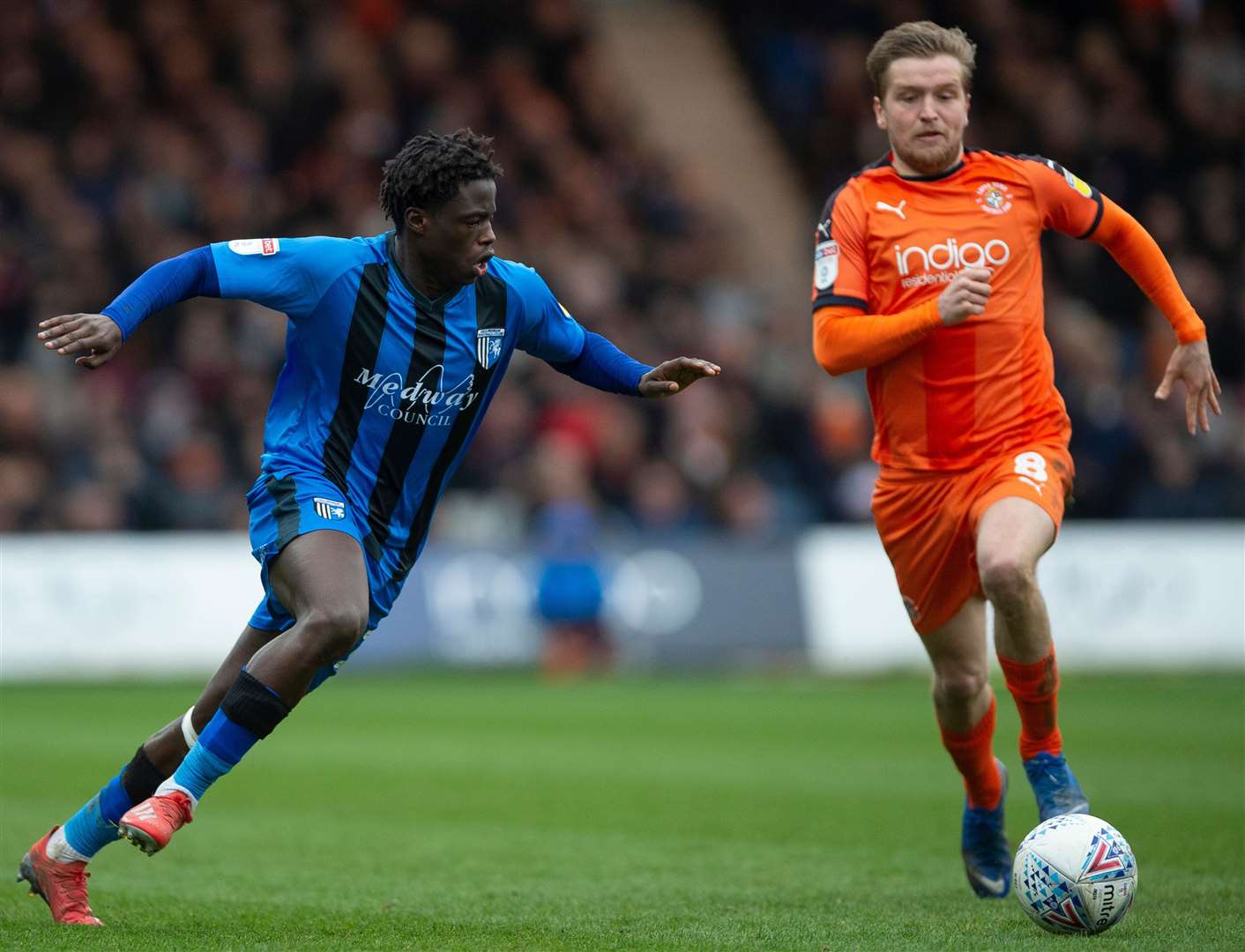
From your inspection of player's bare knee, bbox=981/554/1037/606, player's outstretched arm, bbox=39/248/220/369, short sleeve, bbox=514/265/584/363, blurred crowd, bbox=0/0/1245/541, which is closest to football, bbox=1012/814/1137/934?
player's bare knee, bbox=981/554/1037/606

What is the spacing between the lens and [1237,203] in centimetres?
2173

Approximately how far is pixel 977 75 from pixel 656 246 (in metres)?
5.77

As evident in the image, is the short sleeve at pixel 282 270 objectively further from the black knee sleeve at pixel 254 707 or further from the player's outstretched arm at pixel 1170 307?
the player's outstretched arm at pixel 1170 307

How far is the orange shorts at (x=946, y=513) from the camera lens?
5984 mm

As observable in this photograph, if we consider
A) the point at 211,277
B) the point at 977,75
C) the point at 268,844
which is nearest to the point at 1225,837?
the point at 268,844

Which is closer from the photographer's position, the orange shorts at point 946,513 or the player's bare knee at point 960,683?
the orange shorts at point 946,513

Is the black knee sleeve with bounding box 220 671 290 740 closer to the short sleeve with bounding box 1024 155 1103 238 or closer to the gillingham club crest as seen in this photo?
the gillingham club crest

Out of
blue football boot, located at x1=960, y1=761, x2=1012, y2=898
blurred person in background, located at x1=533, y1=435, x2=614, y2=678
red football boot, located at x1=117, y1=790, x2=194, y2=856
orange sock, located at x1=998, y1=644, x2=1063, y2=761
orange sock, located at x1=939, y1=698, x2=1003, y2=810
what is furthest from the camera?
blurred person in background, located at x1=533, y1=435, x2=614, y2=678

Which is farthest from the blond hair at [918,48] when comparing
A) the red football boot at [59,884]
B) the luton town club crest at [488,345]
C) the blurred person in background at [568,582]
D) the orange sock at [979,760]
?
the blurred person in background at [568,582]

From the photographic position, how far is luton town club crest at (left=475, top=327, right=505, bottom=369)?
588cm

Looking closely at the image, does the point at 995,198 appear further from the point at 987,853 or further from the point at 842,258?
the point at 987,853

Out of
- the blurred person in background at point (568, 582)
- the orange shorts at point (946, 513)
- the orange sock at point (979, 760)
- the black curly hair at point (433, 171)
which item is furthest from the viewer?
the blurred person in background at point (568, 582)

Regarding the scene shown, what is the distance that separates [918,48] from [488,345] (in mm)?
1819

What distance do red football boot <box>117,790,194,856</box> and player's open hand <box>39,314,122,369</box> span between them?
1.29 metres
